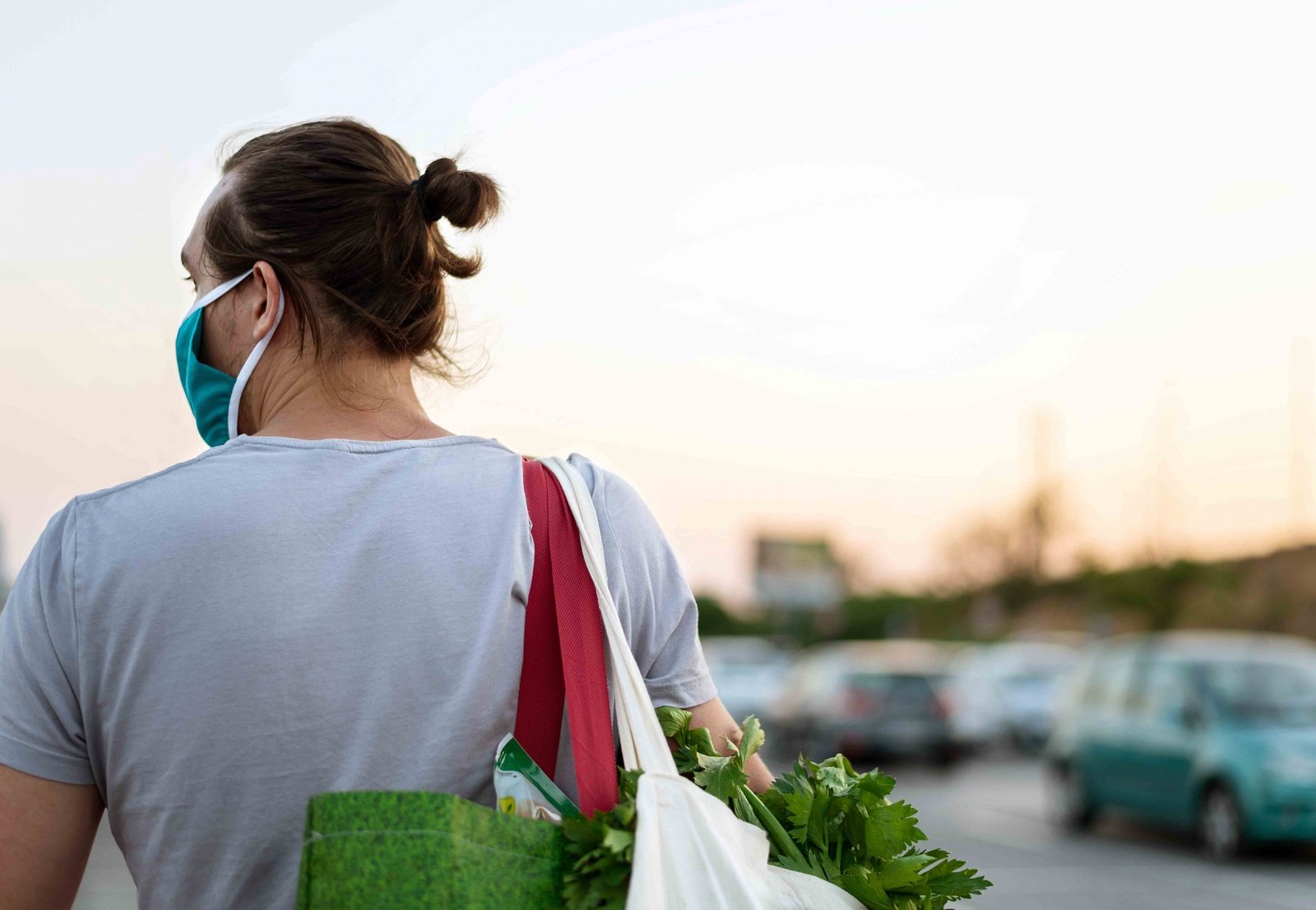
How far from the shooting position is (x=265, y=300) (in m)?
1.83

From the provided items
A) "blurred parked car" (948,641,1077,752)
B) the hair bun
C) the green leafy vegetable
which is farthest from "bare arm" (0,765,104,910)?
"blurred parked car" (948,641,1077,752)

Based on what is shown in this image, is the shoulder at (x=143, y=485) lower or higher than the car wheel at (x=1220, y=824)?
higher

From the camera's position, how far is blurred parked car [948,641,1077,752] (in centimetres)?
2570

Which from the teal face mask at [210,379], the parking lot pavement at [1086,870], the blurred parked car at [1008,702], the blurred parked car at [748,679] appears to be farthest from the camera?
the blurred parked car at [748,679]

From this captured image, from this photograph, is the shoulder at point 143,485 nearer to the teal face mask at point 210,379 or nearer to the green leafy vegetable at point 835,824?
the teal face mask at point 210,379

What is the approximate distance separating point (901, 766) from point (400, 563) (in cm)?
2251

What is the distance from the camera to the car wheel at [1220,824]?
38.6 feet

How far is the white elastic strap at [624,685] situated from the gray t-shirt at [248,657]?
11 centimetres

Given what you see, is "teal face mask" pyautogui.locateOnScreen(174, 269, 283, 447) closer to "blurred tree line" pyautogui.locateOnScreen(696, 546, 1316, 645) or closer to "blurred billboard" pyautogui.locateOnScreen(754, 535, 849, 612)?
"blurred tree line" pyautogui.locateOnScreen(696, 546, 1316, 645)

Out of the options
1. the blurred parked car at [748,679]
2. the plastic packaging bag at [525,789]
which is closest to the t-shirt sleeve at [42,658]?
the plastic packaging bag at [525,789]

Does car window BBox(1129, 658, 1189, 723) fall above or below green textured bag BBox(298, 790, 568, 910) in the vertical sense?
below

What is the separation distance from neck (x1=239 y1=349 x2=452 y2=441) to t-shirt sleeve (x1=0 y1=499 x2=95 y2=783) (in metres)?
0.28

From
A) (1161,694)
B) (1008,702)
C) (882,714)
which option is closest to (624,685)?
(1161,694)

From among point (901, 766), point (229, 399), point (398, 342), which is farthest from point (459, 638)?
point (901, 766)
